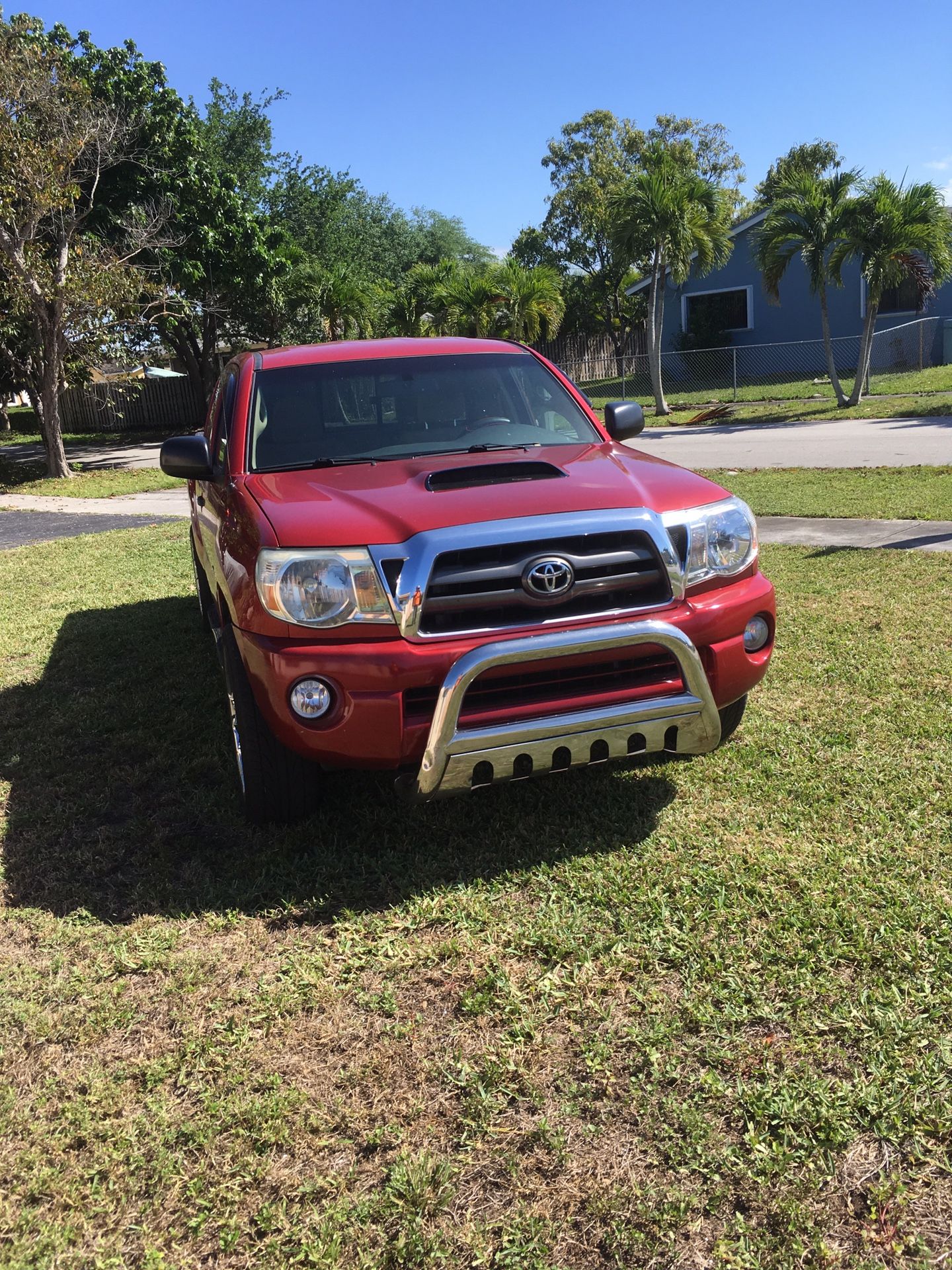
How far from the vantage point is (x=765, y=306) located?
30266mm

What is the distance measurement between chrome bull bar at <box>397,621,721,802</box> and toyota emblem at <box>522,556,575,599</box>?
13cm

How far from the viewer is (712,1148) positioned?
84.2 inches

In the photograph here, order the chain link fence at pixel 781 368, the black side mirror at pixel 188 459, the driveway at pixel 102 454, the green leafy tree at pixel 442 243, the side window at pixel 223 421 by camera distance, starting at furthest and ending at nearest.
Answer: the green leafy tree at pixel 442 243, the chain link fence at pixel 781 368, the driveway at pixel 102 454, the side window at pixel 223 421, the black side mirror at pixel 188 459

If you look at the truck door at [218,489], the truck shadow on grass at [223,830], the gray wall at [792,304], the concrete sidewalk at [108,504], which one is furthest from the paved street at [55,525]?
the gray wall at [792,304]

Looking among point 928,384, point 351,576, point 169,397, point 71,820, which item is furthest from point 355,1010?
point 169,397

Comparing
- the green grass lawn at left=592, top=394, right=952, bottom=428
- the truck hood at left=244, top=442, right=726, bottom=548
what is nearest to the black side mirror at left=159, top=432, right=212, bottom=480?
the truck hood at left=244, top=442, right=726, bottom=548

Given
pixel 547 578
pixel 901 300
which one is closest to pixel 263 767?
pixel 547 578

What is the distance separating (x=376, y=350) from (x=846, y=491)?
311 inches

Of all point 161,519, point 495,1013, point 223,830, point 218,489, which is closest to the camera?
point 495,1013

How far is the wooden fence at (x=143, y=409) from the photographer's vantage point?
108 ft

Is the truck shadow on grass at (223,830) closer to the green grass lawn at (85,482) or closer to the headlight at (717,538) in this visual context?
the headlight at (717,538)

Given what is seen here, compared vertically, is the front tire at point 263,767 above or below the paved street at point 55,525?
below

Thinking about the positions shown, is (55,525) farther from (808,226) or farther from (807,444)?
(808,226)

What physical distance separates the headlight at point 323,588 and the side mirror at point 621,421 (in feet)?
6.71
